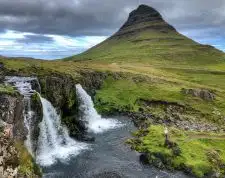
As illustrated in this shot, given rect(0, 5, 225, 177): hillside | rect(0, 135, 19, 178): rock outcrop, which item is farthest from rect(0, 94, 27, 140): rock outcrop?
rect(0, 135, 19, 178): rock outcrop

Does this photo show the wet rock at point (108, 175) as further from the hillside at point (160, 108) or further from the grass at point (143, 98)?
the grass at point (143, 98)

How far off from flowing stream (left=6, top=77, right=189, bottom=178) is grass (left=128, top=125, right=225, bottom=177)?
3.00 metres

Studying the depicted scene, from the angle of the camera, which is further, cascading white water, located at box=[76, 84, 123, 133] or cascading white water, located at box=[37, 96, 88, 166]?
cascading white water, located at box=[76, 84, 123, 133]

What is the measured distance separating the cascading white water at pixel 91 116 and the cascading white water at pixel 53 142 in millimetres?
12248

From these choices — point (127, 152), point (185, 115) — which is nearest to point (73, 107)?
point (127, 152)

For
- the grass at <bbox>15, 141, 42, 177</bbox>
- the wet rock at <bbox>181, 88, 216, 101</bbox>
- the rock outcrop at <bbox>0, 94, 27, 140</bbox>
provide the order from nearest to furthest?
the grass at <bbox>15, 141, 42, 177</bbox> < the rock outcrop at <bbox>0, 94, 27, 140</bbox> < the wet rock at <bbox>181, 88, 216, 101</bbox>

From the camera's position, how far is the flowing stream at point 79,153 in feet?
190

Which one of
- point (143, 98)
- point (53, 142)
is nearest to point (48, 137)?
point (53, 142)

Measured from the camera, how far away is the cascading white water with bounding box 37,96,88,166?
63594 mm

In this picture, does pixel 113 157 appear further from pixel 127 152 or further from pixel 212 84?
pixel 212 84

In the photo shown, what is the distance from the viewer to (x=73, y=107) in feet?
285

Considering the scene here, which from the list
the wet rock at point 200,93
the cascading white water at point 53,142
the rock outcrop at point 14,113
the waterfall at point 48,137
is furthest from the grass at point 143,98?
the rock outcrop at point 14,113

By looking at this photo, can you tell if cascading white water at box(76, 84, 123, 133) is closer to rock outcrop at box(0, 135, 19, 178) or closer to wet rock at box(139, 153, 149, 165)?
wet rock at box(139, 153, 149, 165)

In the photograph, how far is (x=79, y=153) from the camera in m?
66.3
